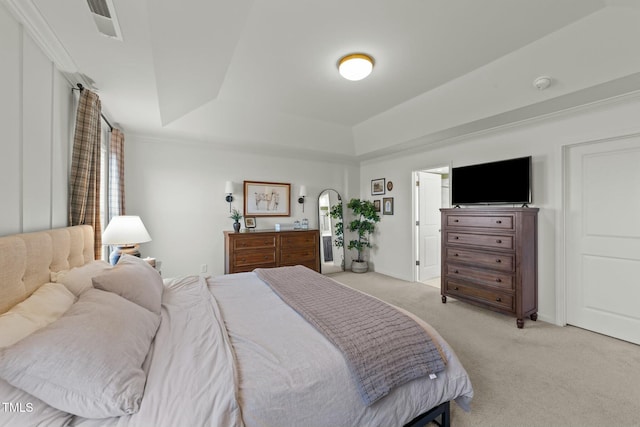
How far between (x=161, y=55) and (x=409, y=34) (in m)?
1.95

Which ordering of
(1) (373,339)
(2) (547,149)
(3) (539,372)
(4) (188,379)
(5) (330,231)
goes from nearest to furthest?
(4) (188,379)
(1) (373,339)
(3) (539,372)
(2) (547,149)
(5) (330,231)

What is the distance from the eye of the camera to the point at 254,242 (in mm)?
4074

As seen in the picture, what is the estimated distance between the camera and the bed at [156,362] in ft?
2.75

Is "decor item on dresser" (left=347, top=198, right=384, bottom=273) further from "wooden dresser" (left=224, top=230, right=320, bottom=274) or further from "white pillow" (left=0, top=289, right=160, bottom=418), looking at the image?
"white pillow" (left=0, top=289, right=160, bottom=418)

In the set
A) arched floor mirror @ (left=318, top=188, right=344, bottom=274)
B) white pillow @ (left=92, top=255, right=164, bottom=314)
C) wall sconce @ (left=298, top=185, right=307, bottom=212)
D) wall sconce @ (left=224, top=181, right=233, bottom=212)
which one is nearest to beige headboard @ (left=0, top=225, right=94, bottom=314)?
white pillow @ (left=92, top=255, right=164, bottom=314)

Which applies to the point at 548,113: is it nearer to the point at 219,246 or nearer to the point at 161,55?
the point at 161,55

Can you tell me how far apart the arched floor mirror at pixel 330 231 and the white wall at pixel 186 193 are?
2.86ft

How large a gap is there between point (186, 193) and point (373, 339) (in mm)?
3729

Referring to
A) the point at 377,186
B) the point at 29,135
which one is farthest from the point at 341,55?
the point at 377,186

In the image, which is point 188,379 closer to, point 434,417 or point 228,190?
point 434,417

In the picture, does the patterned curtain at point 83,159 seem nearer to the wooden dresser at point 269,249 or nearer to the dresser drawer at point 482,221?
the wooden dresser at point 269,249

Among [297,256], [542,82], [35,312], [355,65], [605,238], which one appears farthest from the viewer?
[297,256]

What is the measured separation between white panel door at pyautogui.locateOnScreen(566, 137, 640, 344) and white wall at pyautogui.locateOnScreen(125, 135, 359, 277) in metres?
3.96

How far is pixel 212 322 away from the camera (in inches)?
59.0
